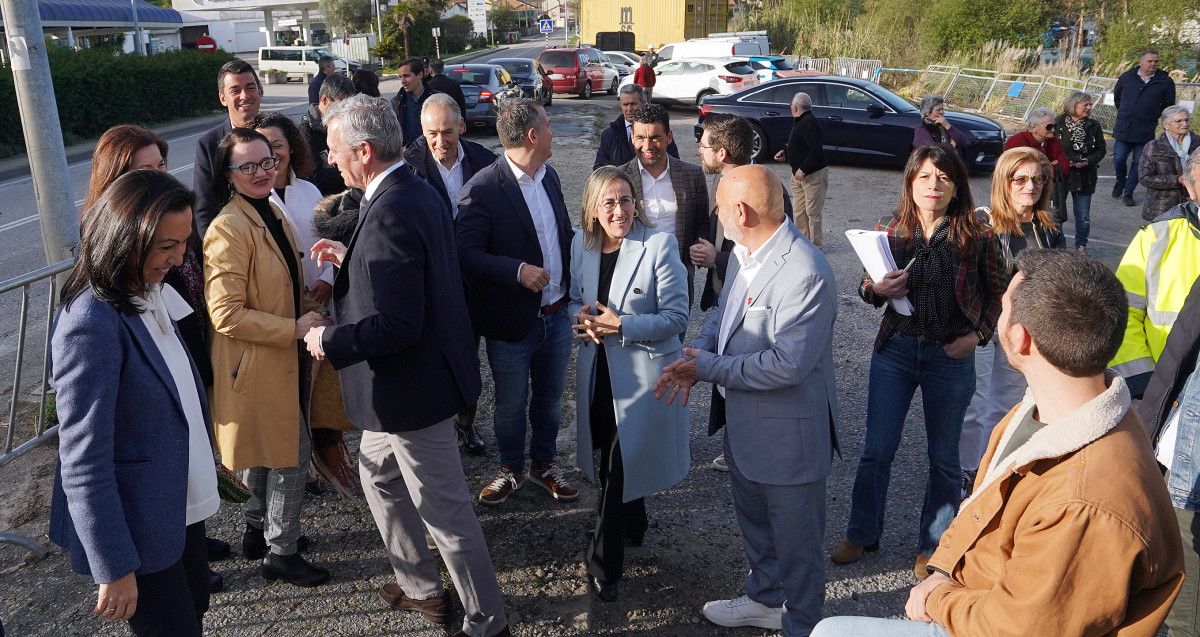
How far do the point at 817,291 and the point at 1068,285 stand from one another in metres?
1.16

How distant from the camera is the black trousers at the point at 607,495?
3.50 meters

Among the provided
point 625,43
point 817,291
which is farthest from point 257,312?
point 625,43

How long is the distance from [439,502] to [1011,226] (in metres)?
3.22

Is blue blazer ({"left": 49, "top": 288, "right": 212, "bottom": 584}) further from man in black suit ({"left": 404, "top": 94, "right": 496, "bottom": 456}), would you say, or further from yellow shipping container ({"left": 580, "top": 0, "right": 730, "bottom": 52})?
yellow shipping container ({"left": 580, "top": 0, "right": 730, "bottom": 52})

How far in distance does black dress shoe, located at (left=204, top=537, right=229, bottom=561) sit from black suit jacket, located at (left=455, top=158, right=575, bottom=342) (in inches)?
59.9

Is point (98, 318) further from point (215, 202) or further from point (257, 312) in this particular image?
point (215, 202)

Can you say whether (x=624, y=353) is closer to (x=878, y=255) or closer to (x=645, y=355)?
(x=645, y=355)

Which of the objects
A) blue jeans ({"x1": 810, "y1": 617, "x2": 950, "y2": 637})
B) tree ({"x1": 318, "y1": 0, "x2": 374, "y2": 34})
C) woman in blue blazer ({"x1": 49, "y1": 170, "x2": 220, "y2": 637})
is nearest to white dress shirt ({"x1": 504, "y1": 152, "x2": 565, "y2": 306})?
woman in blue blazer ({"x1": 49, "y1": 170, "x2": 220, "y2": 637})

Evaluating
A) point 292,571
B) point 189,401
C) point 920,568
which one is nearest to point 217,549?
point 292,571

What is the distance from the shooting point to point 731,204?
304cm

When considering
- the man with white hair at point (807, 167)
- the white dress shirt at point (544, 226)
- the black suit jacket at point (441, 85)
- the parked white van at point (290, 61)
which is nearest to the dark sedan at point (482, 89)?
the black suit jacket at point (441, 85)

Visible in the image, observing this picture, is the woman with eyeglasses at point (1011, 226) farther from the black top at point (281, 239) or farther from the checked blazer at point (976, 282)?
the black top at point (281, 239)

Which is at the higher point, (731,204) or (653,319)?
(731,204)

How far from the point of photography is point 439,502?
3117 mm
